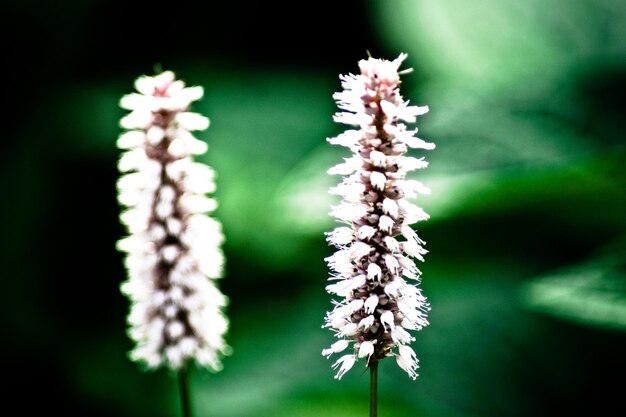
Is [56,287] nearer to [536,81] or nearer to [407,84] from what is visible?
[407,84]

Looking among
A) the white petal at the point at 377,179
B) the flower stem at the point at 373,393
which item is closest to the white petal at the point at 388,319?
the flower stem at the point at 373,393

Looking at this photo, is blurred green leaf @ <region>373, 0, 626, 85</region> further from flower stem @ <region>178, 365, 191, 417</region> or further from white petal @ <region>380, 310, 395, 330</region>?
white petal @ <region>380, 310, 395, 330</region>

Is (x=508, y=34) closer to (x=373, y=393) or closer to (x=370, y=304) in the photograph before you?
(x=370, y=304)

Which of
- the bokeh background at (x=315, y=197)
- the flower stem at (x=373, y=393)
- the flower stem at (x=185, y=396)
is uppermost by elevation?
the bokeh background at (x=315, y=197)

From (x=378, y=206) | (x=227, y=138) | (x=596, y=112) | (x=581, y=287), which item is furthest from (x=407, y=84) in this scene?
(x=378, y=206)

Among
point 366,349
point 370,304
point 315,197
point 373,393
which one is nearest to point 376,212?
point 370,304

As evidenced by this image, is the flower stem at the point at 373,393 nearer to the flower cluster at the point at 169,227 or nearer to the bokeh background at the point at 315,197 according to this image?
the flower cluster at the point at 169,227
